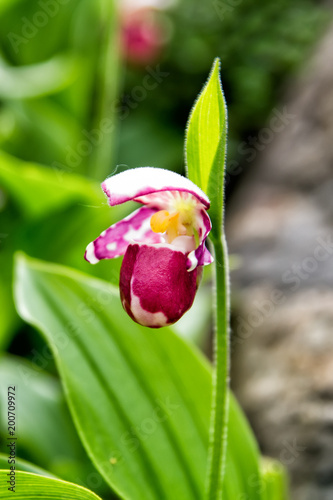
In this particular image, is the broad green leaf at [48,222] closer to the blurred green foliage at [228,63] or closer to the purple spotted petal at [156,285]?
the purple spotted petal at [156,285]

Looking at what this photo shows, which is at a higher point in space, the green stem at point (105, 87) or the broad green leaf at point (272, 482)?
the green stem at point (105, 87)

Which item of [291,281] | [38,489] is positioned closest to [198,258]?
[38,489]

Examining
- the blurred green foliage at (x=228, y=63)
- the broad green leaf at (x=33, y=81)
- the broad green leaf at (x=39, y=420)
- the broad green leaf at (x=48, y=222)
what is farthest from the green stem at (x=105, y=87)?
the blurred green foliage at (x=228, y=63)

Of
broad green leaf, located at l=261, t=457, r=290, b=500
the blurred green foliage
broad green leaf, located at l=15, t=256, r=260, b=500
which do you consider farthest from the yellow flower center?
the blurred green foliage

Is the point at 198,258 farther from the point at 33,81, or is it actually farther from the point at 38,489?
the point at 33,81

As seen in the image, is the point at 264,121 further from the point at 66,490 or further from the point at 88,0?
the point at 66,490
